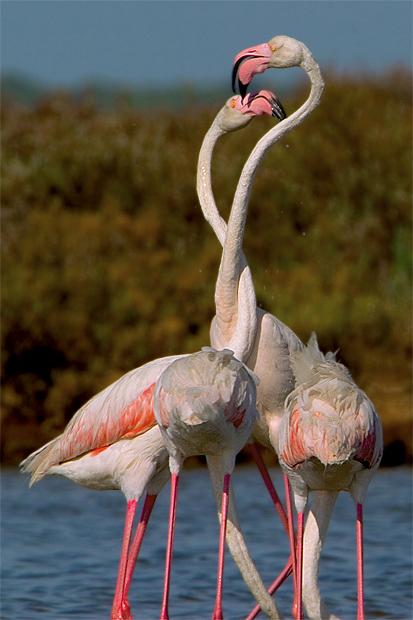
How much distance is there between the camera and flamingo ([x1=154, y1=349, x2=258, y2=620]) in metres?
5.84

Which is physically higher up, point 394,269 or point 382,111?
point 382,111

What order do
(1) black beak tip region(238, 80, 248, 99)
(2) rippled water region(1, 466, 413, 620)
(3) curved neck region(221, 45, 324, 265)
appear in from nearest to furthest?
(3) curved neck region(221, 45, 324, 265), (1) black beak tip region(238, 80, 248, 99), (2) rippled water region(1, 466, 413, 620)

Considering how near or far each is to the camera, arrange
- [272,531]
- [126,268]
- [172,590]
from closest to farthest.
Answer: [172,590] < [272,531] < [126,268]

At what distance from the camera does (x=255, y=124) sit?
1811 centimetres

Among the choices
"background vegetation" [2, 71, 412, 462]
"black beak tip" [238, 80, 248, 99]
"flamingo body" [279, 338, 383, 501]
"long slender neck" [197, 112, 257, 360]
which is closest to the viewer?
"flamingo body" [279, 338, 383, 501]

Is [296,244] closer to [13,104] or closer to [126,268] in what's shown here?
[126,268]

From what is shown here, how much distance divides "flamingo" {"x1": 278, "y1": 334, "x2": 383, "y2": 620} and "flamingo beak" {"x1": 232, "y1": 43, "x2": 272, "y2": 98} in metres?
1.35

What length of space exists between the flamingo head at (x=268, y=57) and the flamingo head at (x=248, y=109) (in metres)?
0.15

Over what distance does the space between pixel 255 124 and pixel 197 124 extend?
198 cm

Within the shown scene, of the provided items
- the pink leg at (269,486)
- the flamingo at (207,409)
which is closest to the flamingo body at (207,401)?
the flamingo at (207,409)

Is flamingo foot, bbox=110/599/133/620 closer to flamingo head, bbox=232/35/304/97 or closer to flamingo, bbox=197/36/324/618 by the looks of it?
flamingo, bbox=197/36/324/618

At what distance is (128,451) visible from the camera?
6.89 m

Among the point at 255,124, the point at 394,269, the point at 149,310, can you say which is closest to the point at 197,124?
the point at 255,124

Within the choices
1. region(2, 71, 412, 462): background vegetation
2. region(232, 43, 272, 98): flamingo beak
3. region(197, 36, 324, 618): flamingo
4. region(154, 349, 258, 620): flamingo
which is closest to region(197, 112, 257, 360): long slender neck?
region(197, 36, 324, 618): flamingo
